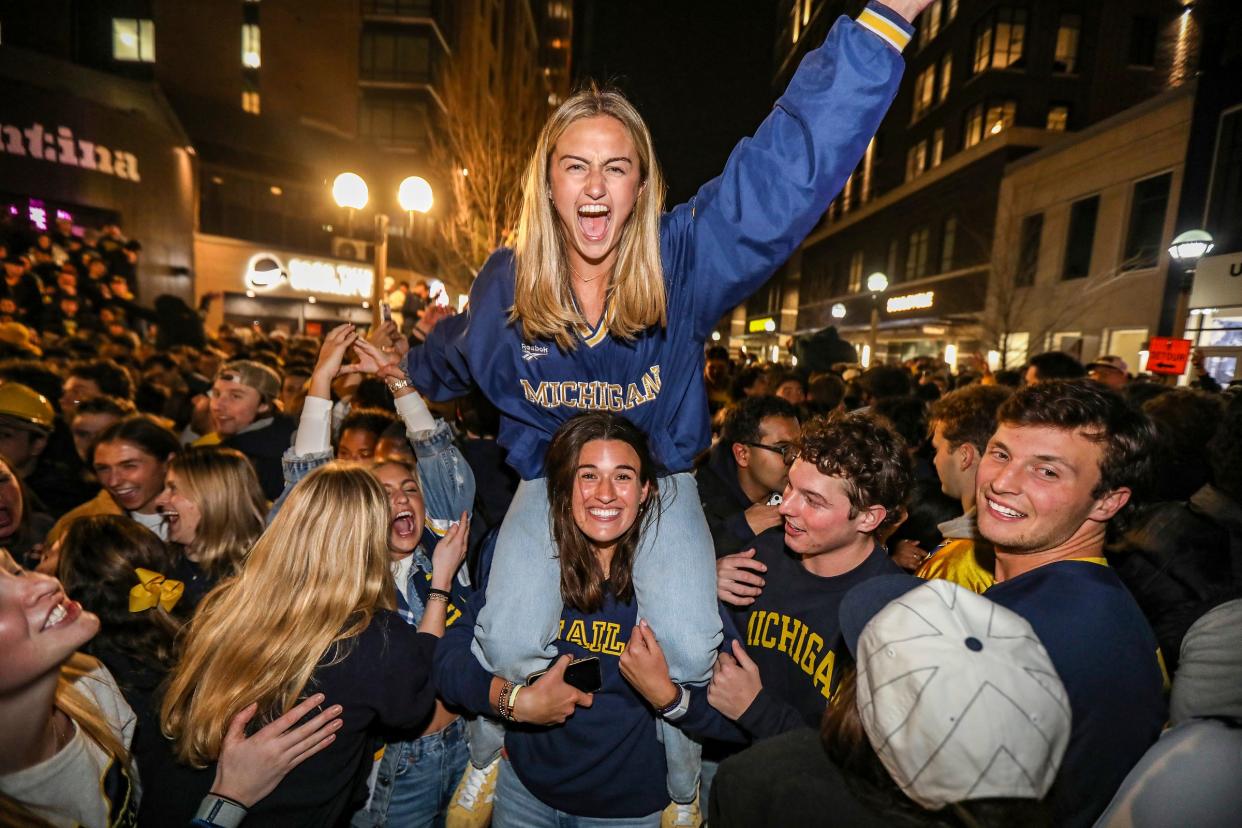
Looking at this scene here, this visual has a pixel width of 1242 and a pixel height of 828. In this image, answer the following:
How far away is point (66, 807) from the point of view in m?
1.78

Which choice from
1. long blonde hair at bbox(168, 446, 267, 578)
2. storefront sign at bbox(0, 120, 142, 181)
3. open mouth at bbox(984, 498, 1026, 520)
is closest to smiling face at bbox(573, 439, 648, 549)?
open mouth at bbox(984, 498, 1026, 520)

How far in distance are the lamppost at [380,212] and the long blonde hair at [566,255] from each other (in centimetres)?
450

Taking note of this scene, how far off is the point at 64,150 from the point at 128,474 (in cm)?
1572

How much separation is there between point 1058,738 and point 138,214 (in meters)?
21.3

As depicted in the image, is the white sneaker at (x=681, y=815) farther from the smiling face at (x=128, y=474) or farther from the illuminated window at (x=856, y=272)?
the illuminated window at (x=856, y=272)

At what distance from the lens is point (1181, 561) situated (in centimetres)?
281

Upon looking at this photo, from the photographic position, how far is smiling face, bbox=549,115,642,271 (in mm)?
2162

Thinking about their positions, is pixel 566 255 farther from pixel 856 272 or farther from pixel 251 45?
pixel 251 45

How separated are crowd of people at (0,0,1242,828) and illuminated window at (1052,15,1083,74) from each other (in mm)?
27689

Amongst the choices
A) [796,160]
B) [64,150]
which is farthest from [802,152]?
[64,150]

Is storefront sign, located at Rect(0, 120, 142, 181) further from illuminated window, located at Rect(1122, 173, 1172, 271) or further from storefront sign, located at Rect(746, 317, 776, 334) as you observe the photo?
storefront sign, located at Rect(746, 317, 776, 334)

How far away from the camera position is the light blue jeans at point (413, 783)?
2734mm

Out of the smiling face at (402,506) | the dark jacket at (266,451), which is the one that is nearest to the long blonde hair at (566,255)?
the smiling face at (402,506)

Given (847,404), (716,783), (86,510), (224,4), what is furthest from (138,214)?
(716,783)
